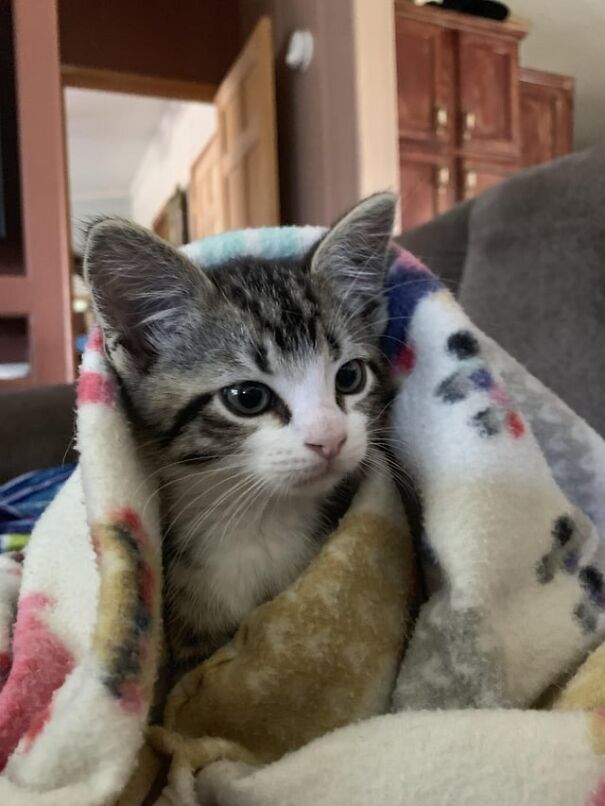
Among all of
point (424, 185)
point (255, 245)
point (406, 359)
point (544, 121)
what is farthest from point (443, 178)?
point (406, 359)

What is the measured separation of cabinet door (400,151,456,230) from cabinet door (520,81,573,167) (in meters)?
0.70

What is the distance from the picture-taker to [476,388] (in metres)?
0.65

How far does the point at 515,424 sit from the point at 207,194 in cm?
327

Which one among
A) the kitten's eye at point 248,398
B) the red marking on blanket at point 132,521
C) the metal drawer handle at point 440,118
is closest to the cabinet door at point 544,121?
the metal drawer handle at point 440,118

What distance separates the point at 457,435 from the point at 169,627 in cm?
32

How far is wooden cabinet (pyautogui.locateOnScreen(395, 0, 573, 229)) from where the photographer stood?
2809 mm

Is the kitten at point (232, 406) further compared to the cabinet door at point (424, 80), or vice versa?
the cabinet door at point (424, 80)

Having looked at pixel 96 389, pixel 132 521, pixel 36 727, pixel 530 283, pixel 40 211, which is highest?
pixel 40 211

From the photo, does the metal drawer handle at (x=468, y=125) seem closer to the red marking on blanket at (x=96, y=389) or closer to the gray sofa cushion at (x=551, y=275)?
the gray sofa cushion at (x=551, y=275)

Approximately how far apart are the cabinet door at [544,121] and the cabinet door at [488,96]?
362mm

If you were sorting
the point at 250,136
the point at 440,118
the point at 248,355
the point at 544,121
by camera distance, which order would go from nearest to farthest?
the point at 248,355, the point at 250,136, the point at 440,118, the point at 544,121

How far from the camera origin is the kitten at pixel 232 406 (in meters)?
0.66

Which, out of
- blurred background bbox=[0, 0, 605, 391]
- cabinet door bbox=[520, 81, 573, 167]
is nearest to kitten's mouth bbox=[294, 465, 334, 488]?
blurred background bbox=[0, 0, 605, 391]

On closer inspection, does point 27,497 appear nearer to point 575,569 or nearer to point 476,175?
point 575,569
